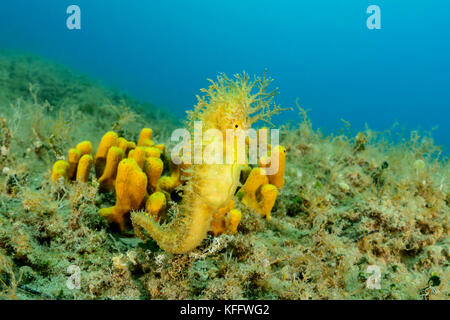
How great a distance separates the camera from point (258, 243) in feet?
8.60

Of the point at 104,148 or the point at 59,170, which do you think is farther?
the point at 104,148

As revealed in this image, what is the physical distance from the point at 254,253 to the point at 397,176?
282 cm

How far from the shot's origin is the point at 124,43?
2251 inches

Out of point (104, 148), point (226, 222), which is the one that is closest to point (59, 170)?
point (104, 148)

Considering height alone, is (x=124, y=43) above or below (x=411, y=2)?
below

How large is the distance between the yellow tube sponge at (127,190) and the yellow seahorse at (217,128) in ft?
1.83

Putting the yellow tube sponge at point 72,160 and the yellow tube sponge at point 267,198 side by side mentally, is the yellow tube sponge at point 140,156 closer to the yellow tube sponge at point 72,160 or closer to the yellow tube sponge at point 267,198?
the yellow tube sponge at point 72,160

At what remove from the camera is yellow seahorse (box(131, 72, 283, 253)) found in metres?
1.86

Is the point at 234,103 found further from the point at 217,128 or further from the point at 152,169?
the point at 152,169

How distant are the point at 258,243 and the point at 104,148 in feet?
6.48

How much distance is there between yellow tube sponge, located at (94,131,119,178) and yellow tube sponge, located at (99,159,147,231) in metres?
0.64
